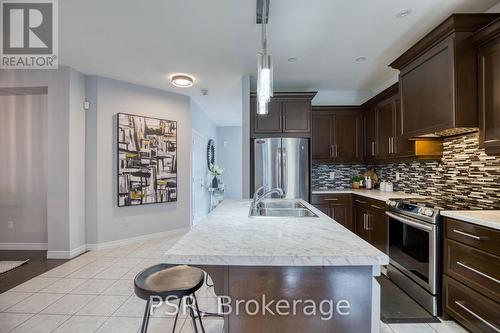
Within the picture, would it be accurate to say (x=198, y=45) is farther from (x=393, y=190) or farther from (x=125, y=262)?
(x=393, y=190)

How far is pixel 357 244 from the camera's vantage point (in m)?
1.16

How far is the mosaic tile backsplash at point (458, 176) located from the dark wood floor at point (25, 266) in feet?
14.5

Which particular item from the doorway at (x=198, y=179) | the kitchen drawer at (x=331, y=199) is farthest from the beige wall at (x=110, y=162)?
the kitchen drawer at (x=331, y=199)

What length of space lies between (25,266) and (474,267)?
15.1 feet

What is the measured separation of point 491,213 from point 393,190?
205 cm

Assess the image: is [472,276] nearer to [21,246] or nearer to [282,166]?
[282,166]

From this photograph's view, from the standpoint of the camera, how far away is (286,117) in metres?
3.90

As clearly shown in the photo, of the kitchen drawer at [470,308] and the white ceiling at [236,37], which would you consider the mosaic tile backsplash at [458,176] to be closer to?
the kitchen drawer at [470,308]

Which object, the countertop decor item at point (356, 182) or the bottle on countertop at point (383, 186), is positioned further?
the countertop decor item at point (356, 182)

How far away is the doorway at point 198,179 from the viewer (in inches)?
215

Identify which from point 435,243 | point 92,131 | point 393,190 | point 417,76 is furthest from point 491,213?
point 92,131

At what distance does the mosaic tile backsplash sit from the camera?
90.3 inches

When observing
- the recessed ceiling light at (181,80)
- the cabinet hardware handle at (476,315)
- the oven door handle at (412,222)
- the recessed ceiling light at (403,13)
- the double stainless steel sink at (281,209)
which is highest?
the recessed ceiling light at (403,13)

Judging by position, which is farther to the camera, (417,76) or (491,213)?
(417,76)
